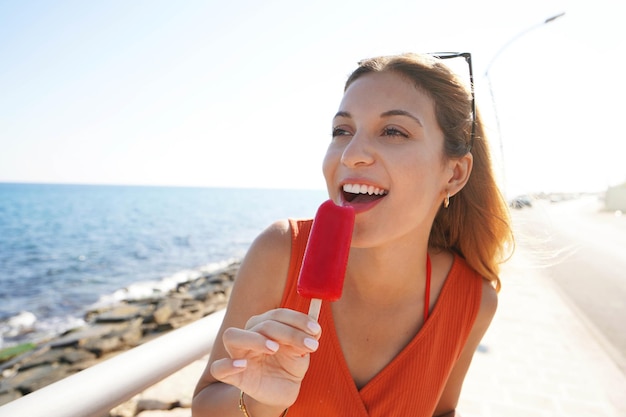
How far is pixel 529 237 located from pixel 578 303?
6.88 m

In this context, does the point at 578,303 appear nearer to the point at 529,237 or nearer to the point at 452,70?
the point at 529,237

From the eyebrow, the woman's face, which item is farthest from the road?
the eyebrow

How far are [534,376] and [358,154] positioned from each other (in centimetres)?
481

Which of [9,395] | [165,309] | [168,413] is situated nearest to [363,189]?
[168,413]

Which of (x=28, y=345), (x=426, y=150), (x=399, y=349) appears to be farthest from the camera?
(x=28, y=345)

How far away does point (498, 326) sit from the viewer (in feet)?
22.9

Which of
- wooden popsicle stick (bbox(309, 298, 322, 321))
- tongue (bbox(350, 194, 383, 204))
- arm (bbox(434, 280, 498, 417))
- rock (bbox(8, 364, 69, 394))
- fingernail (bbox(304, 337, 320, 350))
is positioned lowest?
rock (bbox(8, 364, 69, 394))

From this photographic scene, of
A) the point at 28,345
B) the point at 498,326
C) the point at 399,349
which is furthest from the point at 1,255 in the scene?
the point at 399,349

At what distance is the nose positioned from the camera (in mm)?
1895

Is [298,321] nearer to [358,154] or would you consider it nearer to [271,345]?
[271,345]

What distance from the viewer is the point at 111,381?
1655 millimetres

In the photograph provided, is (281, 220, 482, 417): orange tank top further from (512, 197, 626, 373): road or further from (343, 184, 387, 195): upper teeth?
(512, 197, 626, 373): road

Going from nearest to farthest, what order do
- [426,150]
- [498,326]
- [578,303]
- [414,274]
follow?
[426,150] → [414,274] → [498,326] → [578,303]

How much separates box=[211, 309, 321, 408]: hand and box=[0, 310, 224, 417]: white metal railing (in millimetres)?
606
